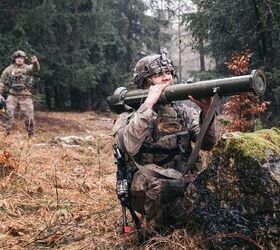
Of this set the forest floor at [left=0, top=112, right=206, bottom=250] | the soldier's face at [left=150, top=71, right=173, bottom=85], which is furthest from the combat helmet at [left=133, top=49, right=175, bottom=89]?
the forest floor at [left=0, top=112, right=206, bottom=250]

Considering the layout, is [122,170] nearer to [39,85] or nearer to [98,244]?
[98,244]

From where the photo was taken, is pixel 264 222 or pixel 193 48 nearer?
pixel 264 222

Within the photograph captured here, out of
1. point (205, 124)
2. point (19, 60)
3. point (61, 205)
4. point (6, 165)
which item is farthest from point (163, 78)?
point (19, 60)

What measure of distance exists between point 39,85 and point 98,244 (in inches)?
827

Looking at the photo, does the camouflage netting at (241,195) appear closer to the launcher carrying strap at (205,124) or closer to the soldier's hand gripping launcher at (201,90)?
the launcher carrying strap at (205,124)

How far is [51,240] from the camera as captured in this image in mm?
4824

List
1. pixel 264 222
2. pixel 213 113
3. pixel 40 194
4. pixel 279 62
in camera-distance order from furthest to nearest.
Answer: pixel 279 62
pixel 40 194
pixel 213 113
pixel 264 222

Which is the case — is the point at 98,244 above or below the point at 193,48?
below

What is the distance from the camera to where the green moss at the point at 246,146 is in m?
3.79

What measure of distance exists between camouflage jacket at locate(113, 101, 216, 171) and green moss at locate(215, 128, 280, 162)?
1.14 ft

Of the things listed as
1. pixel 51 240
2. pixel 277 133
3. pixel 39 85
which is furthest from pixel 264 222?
pixel 39 85

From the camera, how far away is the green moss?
12.4ft

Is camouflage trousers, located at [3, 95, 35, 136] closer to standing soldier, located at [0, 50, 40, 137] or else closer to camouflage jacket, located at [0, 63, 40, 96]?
standing soldier, located at [0, 50, 40, 137]

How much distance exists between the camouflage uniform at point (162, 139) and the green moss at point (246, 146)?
346 millimetres
